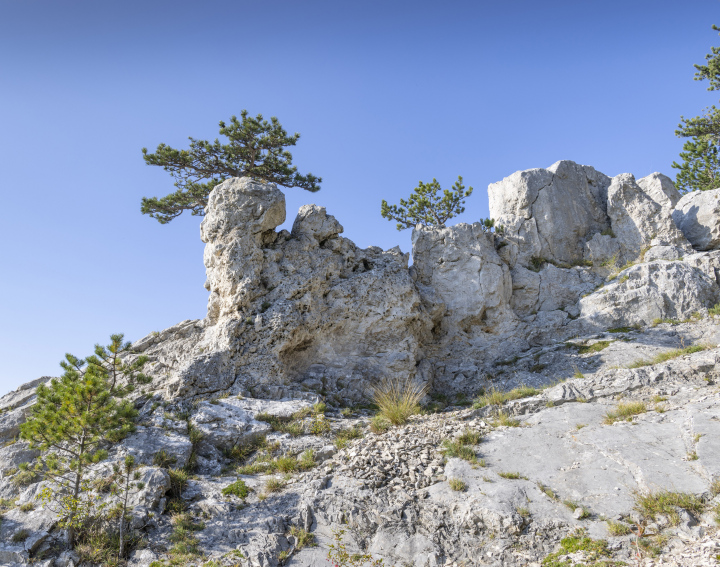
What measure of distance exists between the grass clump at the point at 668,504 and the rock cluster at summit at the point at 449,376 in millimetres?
226

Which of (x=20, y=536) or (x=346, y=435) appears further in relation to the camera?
(x=346, y=435)

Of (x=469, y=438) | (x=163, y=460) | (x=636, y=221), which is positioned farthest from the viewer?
(x=636, y=221)

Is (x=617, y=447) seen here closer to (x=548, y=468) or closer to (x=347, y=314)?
(x=548, y=468)

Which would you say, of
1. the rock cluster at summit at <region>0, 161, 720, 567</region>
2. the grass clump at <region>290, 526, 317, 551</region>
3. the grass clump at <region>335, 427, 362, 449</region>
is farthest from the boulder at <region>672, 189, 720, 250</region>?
the grass clump at <region>290, 526, 317, 551</region>

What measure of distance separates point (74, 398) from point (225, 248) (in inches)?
425

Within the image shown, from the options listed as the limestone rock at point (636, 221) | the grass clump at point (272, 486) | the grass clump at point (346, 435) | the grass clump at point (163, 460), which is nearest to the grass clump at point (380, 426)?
the grass clump at point (346, 435)

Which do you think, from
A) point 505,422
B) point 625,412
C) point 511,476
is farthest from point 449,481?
point 625,412

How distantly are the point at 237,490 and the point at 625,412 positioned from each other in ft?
34.7

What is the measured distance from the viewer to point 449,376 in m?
21.1

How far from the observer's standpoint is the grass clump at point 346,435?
13766 millimetres

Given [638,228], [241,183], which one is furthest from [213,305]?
[638,228]

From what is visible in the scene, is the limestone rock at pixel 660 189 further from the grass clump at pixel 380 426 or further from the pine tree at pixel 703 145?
the grass clump at pixel 380 426

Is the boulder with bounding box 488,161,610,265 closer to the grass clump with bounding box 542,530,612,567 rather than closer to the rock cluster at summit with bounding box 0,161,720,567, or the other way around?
the rock cluster at summit with bounding box 0,161,720,567

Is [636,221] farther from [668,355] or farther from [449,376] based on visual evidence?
[449,376]
